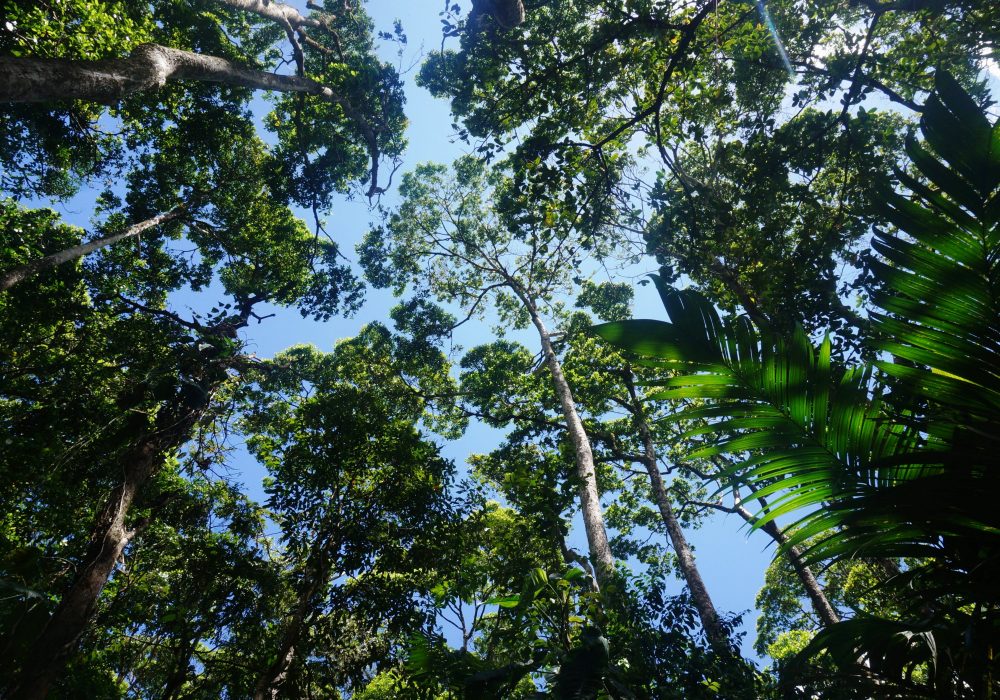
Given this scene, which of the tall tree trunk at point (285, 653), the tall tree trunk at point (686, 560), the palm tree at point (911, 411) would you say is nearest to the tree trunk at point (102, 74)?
the palm tree at point (911, 411)

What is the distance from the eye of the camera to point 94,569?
5938 millimetres

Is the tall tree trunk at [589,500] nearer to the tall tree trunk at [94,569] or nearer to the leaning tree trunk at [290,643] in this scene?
the leaning tree trunk at [290,643]

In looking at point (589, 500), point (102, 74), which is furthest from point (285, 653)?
point (102, 74)

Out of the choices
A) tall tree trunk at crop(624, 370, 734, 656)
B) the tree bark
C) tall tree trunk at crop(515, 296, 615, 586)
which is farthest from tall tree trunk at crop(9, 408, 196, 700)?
tall tree trunk at crop(624, 370, 734, 656)

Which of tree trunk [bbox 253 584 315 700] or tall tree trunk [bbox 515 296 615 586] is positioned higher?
tall tree trunk [bbox 515 296 615 586]

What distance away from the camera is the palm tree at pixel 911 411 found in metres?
1.62

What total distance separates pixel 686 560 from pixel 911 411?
7584 mm

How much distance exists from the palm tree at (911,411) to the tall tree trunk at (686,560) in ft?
11.9

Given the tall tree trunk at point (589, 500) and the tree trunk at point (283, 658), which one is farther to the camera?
the tall tree trunk at point (589, 500)

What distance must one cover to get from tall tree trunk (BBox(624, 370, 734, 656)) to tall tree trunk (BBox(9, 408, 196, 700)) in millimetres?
7296

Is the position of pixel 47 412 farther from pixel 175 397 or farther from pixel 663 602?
pixel 663 602

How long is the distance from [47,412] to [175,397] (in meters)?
1.82

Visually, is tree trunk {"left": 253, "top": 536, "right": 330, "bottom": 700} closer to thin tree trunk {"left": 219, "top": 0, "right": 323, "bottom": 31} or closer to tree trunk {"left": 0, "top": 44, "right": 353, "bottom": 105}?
tree trunk {"left": 0, "top": 44, "right": 353, "bottom": 105}

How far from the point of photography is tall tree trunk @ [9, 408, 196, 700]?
5109 millimetres
